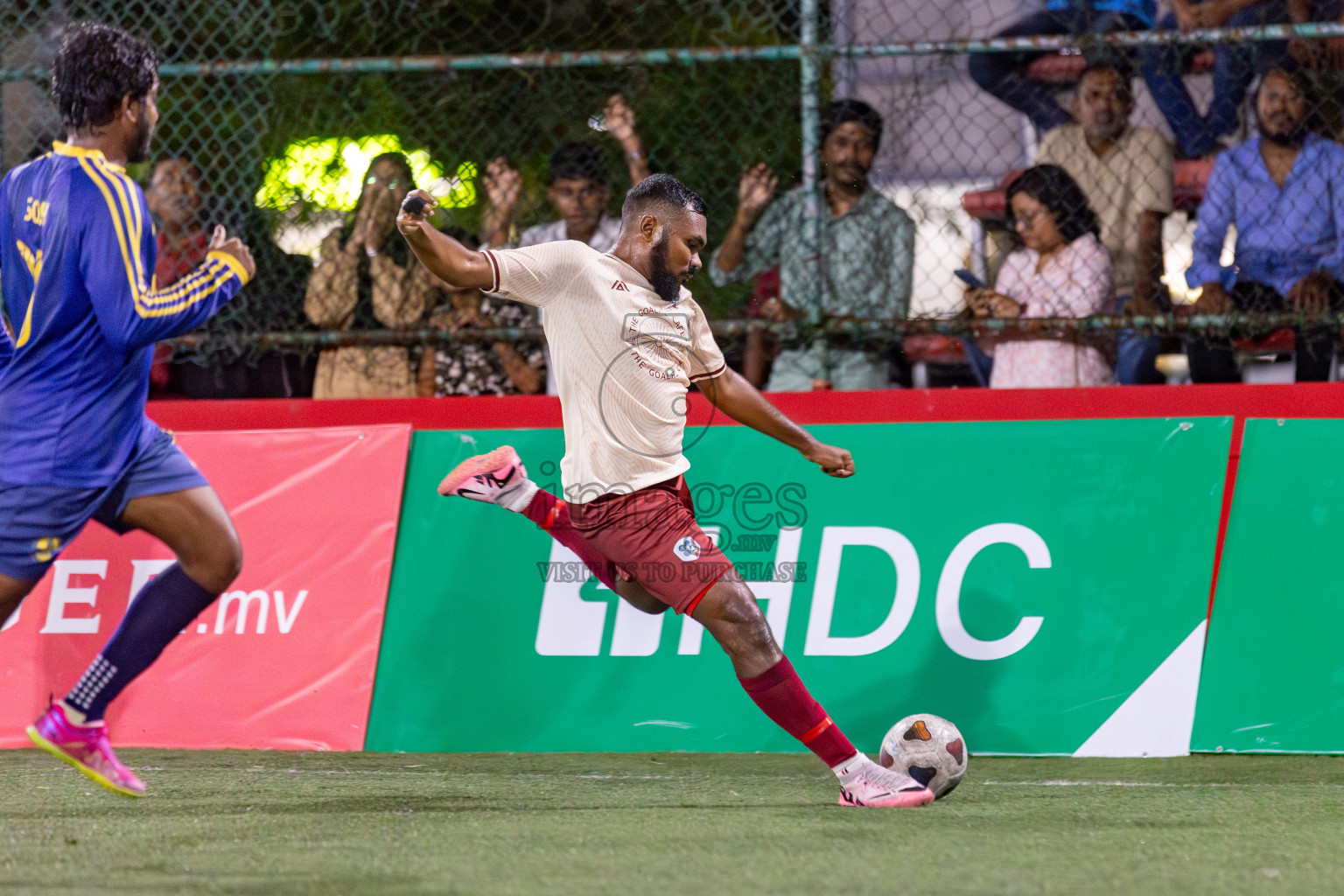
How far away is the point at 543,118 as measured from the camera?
6676 millimetres

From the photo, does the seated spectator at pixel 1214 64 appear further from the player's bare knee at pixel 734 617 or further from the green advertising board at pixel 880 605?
the player's bare knee at pixel 734 617

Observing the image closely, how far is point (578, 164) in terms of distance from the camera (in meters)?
6.59

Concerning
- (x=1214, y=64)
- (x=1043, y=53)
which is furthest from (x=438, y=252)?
(x=1214, y=64)

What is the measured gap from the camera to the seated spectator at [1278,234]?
19.7 ft

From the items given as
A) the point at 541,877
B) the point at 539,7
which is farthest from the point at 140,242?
the point at 539,7

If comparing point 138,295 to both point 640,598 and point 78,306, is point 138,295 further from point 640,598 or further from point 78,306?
point 640,598

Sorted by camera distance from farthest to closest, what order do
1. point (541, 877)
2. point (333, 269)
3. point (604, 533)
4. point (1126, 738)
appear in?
1. point (333, 269)
2. point (1126, 738)
3. point (604, 533)
4. point (541, 877)

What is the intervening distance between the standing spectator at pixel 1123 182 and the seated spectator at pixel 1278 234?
0.19m

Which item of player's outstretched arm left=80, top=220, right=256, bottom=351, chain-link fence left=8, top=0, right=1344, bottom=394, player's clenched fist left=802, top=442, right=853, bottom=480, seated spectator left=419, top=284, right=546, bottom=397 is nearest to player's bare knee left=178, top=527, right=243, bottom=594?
player's outstretched arm left=80, top=220, right=256, bottom=351

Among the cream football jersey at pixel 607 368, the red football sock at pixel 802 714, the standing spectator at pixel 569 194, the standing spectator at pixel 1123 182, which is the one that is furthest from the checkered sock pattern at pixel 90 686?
the standing spectator at pixel 1123 182

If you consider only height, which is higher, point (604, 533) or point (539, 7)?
point (539, 7)

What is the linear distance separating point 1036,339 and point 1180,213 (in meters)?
1.04

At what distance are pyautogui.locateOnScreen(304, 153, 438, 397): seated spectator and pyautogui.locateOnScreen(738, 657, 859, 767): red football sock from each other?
291cm

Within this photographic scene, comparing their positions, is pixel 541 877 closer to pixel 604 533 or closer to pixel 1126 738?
pixel 604 533
